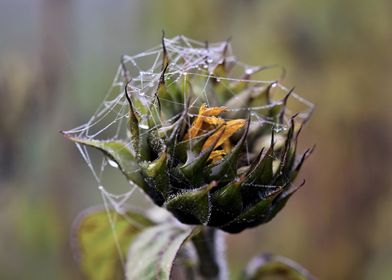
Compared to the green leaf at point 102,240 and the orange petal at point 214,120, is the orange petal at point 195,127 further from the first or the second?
the green leaf at point 102,240

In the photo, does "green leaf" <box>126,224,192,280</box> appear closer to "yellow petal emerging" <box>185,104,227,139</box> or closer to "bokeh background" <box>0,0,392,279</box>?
"yellow petal emerging" <box>185,104,227,139</box>

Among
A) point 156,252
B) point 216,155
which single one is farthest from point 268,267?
point 216,155

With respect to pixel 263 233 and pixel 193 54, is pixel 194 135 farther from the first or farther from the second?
pixel 263 233

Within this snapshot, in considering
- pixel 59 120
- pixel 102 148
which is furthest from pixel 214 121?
pixel 59 120

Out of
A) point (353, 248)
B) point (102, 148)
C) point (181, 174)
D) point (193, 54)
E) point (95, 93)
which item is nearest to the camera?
point (181, 174)

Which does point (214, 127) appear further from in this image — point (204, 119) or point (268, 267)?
point (268, 267)

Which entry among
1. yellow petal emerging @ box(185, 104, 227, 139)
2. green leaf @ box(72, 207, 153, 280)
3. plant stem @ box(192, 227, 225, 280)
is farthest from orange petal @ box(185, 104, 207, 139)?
green leaf @ box(72, 207, 153, 280)
